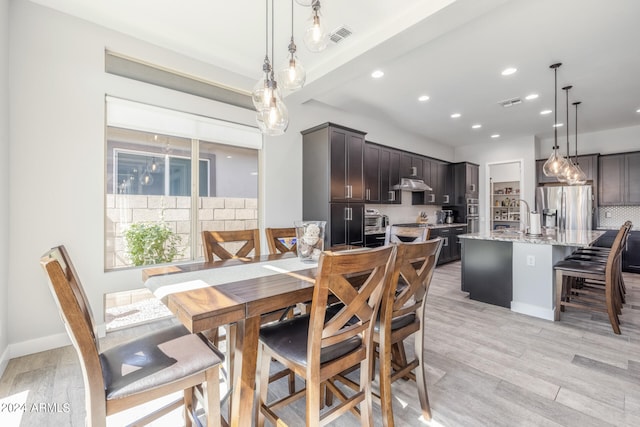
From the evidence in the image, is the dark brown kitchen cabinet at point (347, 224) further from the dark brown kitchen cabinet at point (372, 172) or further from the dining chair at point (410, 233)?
the dining chair at point (410, 233)

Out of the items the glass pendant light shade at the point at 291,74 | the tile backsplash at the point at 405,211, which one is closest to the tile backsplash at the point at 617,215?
the tile backsplash at the point at 405,211

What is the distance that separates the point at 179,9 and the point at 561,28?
3.67 meters

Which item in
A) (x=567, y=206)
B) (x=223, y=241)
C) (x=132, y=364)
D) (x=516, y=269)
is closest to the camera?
(x=132, y=364)

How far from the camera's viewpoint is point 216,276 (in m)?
1.68

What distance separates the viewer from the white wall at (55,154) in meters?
2.39

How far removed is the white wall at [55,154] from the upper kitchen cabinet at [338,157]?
2.07m

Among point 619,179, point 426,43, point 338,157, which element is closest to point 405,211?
point 338,157

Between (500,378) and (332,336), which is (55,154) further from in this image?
(500,378)

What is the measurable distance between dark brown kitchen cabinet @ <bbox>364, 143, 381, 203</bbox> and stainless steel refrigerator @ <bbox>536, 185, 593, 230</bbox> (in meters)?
3.41

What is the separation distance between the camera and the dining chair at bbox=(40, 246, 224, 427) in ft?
3.40

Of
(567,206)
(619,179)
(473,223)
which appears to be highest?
(619,179)

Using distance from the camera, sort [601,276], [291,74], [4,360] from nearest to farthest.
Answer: [291,74] < [4,360] < [601,276]

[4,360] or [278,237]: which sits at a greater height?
[278,237]

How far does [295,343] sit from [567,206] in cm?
715
